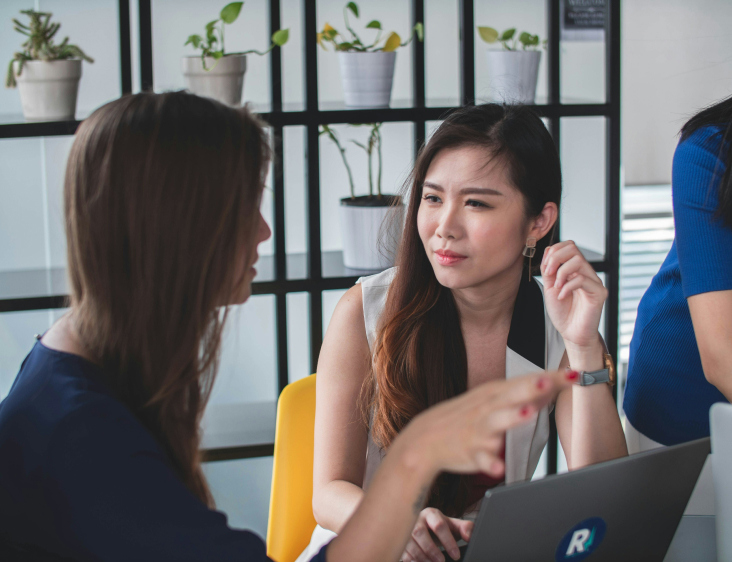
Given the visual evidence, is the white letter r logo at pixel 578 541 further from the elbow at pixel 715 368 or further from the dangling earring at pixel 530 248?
the dangling earring at pixel 530 248

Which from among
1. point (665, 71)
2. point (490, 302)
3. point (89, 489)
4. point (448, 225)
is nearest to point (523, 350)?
point (490, 302)

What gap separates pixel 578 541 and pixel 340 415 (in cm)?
64

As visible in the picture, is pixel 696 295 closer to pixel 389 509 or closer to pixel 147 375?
pixel 389 509

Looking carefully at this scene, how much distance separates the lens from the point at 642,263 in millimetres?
3004

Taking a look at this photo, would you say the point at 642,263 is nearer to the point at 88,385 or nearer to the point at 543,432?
the point at 543,432

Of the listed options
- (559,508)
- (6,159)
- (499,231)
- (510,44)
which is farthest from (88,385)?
(510,44)

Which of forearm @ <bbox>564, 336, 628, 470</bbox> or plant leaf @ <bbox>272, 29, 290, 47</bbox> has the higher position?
plant leaf @ <bbox>272, 29, 290, 47</bbox>

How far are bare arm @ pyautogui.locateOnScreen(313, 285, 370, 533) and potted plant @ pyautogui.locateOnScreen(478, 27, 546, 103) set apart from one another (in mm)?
1112

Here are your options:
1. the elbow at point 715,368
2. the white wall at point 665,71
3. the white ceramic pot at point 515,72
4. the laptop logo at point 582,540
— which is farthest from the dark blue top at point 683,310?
the white wall at point 665,71

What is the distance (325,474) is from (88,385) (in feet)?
2.22

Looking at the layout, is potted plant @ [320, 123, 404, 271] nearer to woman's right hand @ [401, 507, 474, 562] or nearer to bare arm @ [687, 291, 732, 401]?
bare arm @ [687, 291, 732, 401]

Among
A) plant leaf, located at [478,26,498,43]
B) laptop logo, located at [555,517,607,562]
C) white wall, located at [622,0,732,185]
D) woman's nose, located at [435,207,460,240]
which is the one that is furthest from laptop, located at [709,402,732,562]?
white wall, located at [622,0,732,185]

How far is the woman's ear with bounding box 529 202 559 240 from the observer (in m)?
1.60

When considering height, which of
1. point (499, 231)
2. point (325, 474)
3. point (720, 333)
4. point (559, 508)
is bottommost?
point (325, 474)
